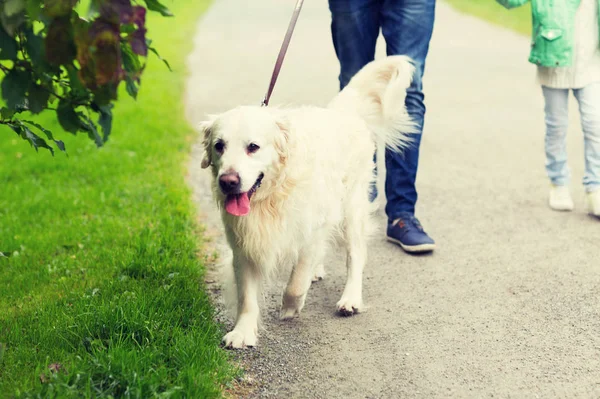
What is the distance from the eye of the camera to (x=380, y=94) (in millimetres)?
4789

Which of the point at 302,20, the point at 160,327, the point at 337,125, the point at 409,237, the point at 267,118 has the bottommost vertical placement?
the point at 302,20

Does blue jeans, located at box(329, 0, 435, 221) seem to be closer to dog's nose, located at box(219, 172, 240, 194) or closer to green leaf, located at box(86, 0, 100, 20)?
dog's nose, located at box(219, 172, 240, 194)

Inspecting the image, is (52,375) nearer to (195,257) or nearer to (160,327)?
(160,327)

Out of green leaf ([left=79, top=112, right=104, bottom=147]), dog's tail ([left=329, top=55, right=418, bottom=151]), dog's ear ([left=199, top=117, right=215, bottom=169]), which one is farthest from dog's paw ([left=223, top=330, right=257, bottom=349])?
dog's tail ([left=329, top=55, right=418, bottom=151])

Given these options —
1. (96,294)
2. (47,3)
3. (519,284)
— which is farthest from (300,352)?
(47,3)

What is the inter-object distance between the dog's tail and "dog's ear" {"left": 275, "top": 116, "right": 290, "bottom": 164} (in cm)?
99

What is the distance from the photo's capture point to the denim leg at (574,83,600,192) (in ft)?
18.3

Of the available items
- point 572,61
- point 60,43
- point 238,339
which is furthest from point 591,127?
point 60,43

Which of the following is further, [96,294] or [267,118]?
[96,294]

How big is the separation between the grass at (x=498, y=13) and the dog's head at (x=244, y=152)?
12170 mm

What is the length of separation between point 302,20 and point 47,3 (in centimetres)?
1651

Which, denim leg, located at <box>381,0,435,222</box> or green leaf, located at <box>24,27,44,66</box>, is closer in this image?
green leaf, located at <box>24,27,44,66</box>

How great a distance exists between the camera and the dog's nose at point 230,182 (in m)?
3.38

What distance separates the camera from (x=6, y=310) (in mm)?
3916
